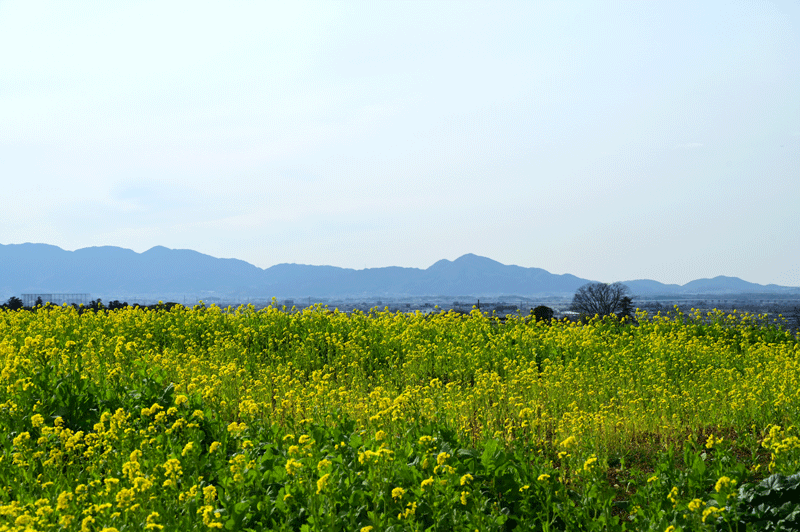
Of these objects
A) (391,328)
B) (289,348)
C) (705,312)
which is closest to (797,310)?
(705,312)

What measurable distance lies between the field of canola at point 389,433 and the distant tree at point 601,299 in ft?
36.9

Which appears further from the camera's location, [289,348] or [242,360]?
[289,348]

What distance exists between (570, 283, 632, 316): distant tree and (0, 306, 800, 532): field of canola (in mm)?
11262

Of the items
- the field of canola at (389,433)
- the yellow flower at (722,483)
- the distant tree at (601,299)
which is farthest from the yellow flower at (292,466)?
the distant tree at (601,299)

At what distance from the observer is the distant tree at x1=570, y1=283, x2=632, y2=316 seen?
23.8 metres

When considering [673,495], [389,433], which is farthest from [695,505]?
[389,433]

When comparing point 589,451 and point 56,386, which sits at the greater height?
point 56,386

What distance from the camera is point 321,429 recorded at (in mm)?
5012

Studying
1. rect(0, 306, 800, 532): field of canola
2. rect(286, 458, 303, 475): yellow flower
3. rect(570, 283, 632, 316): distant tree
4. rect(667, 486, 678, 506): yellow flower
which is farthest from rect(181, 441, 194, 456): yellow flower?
rect(570, 283, 632, 316): distant tree

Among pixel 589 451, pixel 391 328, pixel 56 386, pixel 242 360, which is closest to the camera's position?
pixel 589 451

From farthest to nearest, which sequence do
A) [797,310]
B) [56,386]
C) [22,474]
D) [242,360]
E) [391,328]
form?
[797,310]
[391,328]
[242,360]
[56,386]
[22,474]

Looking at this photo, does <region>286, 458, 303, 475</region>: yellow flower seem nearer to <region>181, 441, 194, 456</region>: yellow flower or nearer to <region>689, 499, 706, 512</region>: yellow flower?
<region>181, 441, 194, 456</region>: yellow flower

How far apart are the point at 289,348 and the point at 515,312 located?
22.8 ft

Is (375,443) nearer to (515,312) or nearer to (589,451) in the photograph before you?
(589,451)
